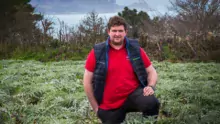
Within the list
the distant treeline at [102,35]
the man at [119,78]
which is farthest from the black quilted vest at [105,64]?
the distant treeline at [102,35]

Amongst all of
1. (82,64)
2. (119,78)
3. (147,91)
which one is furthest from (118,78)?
(82,64)

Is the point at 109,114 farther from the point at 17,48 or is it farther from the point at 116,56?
the point at 17,48

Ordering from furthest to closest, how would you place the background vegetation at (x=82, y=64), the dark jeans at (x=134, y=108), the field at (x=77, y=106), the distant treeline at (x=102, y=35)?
the distant treeline at (x=102, y=35) → the background vegetation at (x=82, y=64) → the field at (x=77, y=106) → the dark jeans at (x=134, y=108)

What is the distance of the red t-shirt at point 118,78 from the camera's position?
3672 millimetres

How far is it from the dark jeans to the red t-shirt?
7 cm

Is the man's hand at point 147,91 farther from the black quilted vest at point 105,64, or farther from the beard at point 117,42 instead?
the beard at point 117,42

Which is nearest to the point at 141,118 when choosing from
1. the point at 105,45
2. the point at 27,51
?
the point at 105,45

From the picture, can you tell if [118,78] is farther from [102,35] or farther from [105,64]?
[102,35]

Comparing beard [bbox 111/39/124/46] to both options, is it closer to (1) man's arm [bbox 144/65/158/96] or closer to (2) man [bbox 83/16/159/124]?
(2) man [bbox 83/16/159/124]

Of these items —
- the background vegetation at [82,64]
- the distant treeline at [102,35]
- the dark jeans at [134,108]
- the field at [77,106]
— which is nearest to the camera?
the dark jeans at [134,108]

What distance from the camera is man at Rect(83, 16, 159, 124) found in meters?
3.66

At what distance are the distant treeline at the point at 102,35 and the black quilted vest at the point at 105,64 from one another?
9609mm

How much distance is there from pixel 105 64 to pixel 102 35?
1557cm

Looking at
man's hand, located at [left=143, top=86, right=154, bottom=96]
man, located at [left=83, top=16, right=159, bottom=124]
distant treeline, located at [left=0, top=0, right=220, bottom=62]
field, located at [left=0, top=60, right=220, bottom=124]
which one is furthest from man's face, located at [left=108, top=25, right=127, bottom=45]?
distant treeline, located at [left=0, top=0, right=220, bottom=62]
